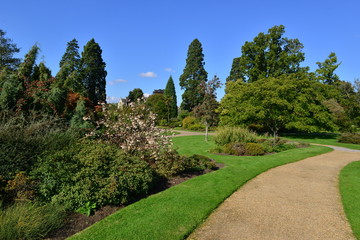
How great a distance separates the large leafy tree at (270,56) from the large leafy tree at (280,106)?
6.85 m

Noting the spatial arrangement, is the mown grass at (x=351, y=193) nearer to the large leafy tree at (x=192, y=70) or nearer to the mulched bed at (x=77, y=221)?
the mulched bed at (x=77, y=221)

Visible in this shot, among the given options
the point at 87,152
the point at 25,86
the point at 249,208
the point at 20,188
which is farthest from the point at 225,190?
the point at 25,86

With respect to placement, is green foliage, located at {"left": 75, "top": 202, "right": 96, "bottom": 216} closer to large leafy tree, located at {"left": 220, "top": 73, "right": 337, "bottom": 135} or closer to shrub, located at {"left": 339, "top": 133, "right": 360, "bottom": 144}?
large leafy tree, located at {"left": 220, "top": 73, "right": 337, "bottom": 135}

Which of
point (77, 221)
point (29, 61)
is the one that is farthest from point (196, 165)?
point (29, 61)

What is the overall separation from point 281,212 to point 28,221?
4.48m

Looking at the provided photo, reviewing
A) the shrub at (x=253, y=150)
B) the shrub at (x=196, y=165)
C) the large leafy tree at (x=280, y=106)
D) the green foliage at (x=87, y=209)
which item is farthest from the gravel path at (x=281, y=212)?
the large leafy tree at (x=280, y=106)

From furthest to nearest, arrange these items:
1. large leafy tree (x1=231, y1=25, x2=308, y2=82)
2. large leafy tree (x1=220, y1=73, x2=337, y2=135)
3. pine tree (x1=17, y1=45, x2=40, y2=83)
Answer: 1. large leafy tree (x1=231, y1=25, x2=308, y2=82)
2. large leafy tree (x1=220, y1=73, x2=337, y2=135)
3. pine tree (x1=17, y1=45, x2=40, y2=83)

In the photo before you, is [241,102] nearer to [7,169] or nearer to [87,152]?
[87,152]

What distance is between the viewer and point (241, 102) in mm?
22219

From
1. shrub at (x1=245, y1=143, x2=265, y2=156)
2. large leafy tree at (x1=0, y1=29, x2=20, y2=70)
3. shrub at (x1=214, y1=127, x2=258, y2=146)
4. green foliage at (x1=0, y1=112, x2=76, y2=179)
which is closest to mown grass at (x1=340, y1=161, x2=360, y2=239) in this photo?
shrub at (x1=245, y1=143, x2=265, y2=156)

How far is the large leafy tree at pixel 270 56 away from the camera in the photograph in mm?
29406

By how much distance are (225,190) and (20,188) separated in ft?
14.4

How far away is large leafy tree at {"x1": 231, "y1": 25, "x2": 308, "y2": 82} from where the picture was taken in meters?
29.4

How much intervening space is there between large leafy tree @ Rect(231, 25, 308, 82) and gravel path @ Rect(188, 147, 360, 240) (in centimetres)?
2484
